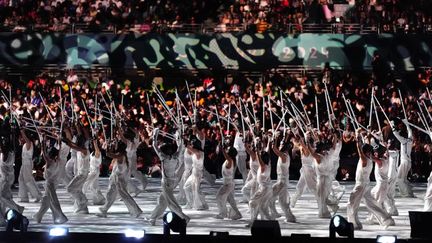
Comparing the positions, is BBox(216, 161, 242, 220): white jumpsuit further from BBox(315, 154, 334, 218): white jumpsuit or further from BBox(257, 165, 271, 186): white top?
BBox(315, 154, 334, 218): white jumpsuit

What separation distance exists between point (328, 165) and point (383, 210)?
1515 millimetres

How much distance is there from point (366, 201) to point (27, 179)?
19.4ft

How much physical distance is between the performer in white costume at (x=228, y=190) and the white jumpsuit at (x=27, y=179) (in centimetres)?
351

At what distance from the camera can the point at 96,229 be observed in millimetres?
18188

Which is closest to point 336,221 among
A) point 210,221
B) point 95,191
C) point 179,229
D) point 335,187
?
point 179,229

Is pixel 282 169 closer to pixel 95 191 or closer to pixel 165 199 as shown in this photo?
pixel 165 199

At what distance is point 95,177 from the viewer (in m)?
20.9

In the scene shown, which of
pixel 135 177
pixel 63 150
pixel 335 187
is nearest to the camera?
pixel 63 150

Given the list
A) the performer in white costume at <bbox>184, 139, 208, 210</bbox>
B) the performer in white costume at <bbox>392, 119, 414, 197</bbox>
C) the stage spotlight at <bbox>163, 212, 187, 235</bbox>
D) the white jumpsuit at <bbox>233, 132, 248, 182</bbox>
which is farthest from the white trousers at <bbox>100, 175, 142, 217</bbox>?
the stage spotlight at <bbox>163, 212, 187, 235</bbox>

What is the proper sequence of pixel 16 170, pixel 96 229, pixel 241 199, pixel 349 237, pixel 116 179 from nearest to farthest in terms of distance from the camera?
pixel 349 237, pixel 96 229, pixel 116 179, pixel 241 199, pixel 16 170

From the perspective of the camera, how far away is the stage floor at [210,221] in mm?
18141

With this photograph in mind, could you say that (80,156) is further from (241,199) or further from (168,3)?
(168,3)

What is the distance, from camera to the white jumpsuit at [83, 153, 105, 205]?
20.7 m

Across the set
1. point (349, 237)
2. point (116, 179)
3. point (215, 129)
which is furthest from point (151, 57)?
point (349, 237)
